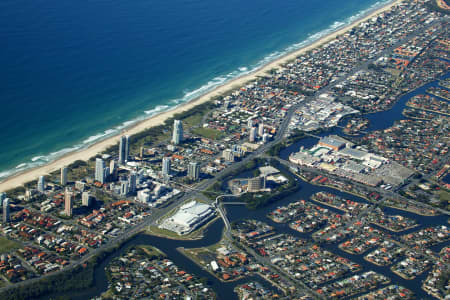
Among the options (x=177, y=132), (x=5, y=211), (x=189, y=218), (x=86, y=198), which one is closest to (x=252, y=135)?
(x=177, y=132)

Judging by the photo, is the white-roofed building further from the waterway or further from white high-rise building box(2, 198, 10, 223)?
white high-rise building box(2, 198, 10, 223)

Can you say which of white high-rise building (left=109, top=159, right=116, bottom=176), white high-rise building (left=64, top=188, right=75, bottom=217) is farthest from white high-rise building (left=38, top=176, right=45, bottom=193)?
white high-rise building (left=109, top=159, right=116, bottom=176)

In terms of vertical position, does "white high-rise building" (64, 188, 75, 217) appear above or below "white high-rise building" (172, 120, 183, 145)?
below

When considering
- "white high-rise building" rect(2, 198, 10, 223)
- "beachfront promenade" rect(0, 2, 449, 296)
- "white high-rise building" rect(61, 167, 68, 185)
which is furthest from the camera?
"white high-rise building" rect(61, 167, 68, 185)

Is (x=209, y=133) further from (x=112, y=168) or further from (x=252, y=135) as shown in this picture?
(x=112, y=168)

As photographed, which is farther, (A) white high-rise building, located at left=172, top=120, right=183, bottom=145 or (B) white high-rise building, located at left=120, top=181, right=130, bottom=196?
(A) white high-rise building, located at left=172, top=120, right=183, bottom=145

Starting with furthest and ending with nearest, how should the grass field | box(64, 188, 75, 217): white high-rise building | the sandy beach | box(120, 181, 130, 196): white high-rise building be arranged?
the grass field → the sandy beach → box(120, 181, 130, 196): white high-rise building → box(64, 188, 75, 217): white high-rise building
